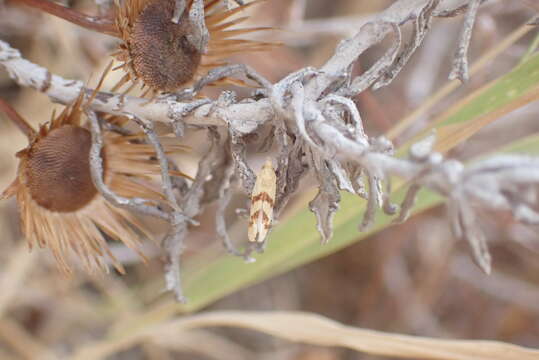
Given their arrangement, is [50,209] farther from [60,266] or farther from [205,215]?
[205,215]

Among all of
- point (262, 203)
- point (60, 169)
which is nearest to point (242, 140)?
point (262, 203)

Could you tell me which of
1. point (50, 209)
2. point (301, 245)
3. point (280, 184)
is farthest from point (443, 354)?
point (50, 209)

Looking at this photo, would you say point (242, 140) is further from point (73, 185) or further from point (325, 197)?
point (73, 185)

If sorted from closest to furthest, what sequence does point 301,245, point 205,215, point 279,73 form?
point 301,245
point 279,73
point 205,215

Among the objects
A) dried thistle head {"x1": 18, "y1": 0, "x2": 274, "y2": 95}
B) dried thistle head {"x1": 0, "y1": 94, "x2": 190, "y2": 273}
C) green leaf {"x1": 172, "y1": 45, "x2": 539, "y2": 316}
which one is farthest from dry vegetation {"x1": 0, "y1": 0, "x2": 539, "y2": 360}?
dried thistle head {"x1": 18, "y1": 0, "x2": 274, "y2": 95}

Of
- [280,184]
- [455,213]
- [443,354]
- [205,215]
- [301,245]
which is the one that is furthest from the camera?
[205,215]

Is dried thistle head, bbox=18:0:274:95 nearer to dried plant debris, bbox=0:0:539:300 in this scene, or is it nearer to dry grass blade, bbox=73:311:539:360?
dried plant debris, bbox=0:0:539:300

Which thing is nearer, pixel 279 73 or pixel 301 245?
pixel 301 245
